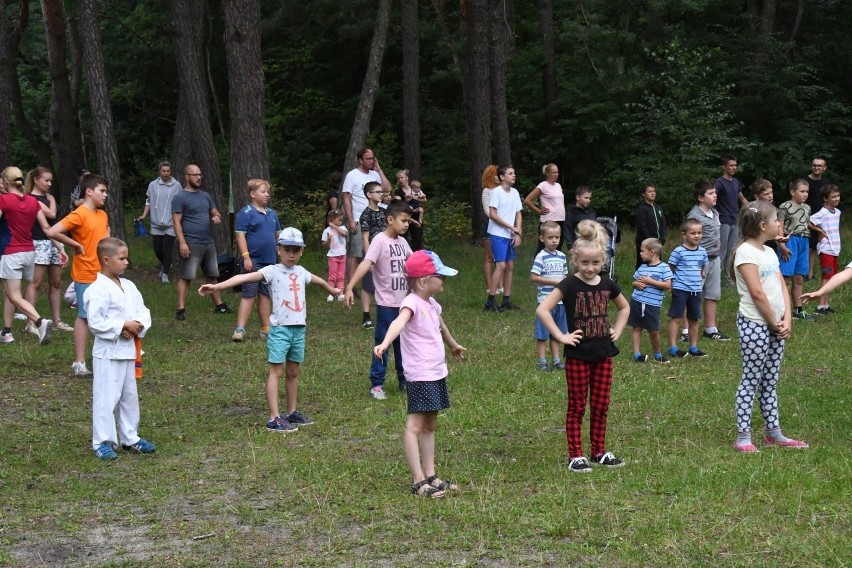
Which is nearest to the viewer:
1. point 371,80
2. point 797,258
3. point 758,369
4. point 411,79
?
point 758,369

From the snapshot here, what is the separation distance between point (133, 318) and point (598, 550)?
4.17 m

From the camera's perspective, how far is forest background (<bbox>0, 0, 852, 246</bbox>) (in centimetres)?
2434

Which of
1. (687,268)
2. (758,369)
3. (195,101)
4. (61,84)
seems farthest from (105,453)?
(61,84)

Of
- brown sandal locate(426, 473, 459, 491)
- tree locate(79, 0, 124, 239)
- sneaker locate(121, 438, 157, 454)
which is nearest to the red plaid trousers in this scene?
brown sandal locate(426, 473, 459, 491)

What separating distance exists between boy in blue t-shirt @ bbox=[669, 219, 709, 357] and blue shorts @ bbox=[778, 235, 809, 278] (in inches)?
103

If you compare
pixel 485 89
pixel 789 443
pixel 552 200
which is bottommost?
pixel 789 443

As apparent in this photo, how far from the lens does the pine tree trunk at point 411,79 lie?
26.0m

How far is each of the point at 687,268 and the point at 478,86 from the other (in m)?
11.8

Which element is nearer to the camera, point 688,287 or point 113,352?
point 113,352

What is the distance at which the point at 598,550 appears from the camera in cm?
562

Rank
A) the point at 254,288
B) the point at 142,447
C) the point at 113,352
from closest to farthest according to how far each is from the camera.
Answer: the point at 113,352, the point at 142,447, the point at 254,288

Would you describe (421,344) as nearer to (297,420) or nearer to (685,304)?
(297,420)

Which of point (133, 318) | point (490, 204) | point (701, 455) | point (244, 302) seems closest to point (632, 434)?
point (701, 455)

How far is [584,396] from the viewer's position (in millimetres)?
7328
